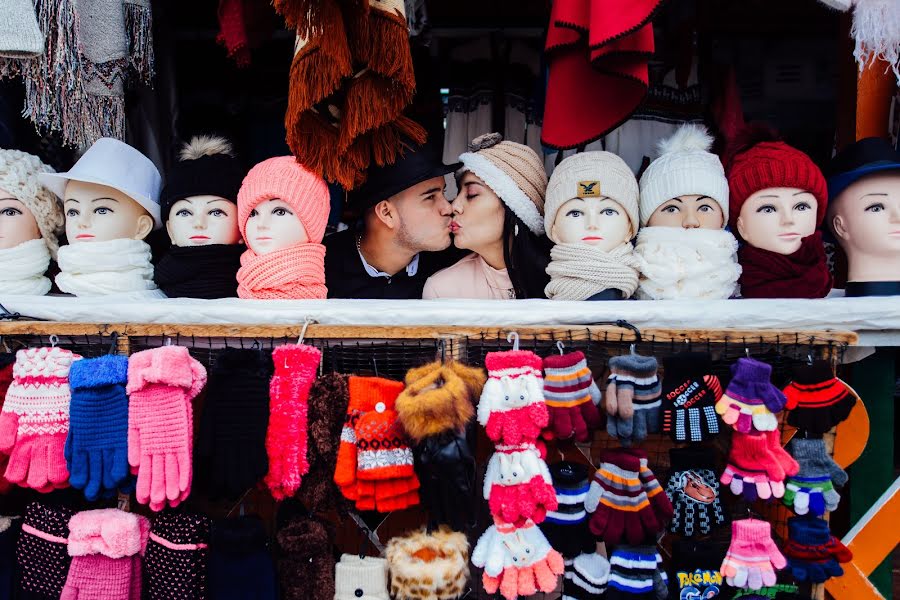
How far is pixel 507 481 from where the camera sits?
76.1 inches

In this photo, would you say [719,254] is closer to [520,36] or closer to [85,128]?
[520,36]

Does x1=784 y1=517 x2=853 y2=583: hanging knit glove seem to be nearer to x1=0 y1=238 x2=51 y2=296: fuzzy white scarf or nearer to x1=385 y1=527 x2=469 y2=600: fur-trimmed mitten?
x1=385 y1=527 x2=469 y2=600: fur-trimmed mitten

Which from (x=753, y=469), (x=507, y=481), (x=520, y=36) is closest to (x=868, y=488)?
(x=753, y=469)

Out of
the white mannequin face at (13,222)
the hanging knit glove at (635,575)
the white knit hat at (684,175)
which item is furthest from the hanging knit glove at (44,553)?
the white knit hat at (684,175)

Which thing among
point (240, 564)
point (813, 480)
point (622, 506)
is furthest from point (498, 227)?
point (240, 564)

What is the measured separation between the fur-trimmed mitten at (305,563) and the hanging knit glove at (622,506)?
0.88m

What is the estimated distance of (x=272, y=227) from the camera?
2480 mm

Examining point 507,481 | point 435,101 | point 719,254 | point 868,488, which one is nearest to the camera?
point 507,481

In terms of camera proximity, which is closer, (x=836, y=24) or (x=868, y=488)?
(x=868, y=488)

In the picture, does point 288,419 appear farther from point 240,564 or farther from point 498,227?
point 498,227

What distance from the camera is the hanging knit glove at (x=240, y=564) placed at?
83.2 inches

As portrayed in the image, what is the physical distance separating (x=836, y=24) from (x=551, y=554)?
10.5ft

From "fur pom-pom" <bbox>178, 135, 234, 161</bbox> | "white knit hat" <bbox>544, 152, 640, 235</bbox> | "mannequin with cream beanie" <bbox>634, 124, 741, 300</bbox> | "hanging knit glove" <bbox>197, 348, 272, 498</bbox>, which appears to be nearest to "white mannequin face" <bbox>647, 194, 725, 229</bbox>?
"mannequin with cream beanie" <bbox>634, 124, 741, 300</bbox>

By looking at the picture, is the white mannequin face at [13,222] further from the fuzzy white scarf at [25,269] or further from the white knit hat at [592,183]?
the white knit hat at [592,183]
